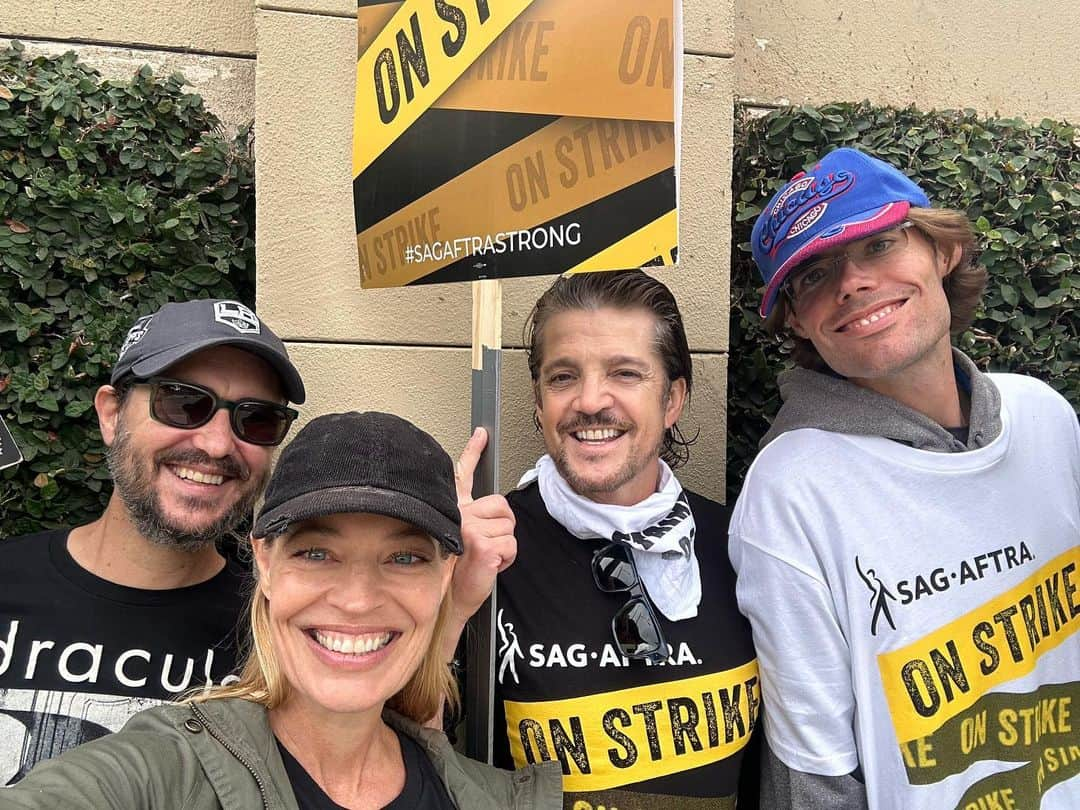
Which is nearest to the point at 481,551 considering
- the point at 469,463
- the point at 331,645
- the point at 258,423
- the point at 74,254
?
the point at 469,463

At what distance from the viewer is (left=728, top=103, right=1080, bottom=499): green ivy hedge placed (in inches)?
123

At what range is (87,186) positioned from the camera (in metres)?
2.66

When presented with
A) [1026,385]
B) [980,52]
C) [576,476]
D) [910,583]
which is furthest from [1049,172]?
[576,476]

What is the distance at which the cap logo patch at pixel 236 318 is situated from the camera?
2.06 metres

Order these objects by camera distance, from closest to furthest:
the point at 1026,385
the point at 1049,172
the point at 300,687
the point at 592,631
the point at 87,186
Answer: the point at 300,687 → the point at 592,631 → the point at 1026,385 → the point at 87,186 → the point at 1049,172

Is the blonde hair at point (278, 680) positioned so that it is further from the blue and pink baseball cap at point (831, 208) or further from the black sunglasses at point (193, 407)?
the blue and pink baseball cap at point (831, 208)

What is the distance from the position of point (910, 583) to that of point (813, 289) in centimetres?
77

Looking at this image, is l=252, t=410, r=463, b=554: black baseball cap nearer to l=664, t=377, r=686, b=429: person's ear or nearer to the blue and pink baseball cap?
l=664, t=377, r=686, b=429: person's ear

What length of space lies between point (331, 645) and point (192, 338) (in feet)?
2.92

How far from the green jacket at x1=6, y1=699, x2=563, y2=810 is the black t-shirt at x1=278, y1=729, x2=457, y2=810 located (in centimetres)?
3

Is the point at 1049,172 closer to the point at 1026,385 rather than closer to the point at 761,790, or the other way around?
the point at 1026,385

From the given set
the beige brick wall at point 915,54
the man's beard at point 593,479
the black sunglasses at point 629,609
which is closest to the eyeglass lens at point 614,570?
the black sunglasses at point 629,609

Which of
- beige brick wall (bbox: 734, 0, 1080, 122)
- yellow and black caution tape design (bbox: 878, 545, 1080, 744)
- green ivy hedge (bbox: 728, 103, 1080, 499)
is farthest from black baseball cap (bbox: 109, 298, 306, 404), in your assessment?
beige brick wall (bbox: 734, 0, 1080, 122)

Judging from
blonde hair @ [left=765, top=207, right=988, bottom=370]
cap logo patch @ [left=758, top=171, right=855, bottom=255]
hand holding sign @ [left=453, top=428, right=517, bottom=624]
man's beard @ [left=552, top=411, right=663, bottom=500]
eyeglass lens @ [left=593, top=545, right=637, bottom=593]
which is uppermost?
cap logo patch @ [left=758, top=171, right=855, bottom=255]
